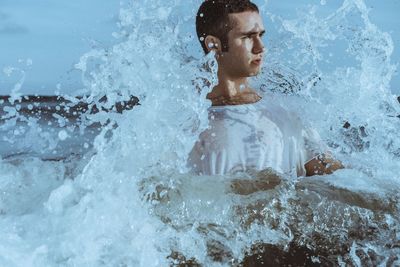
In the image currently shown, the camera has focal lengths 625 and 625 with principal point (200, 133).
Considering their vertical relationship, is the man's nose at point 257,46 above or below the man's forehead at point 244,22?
below

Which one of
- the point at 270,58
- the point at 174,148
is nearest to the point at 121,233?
the point at 174,148

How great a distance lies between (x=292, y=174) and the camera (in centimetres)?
410

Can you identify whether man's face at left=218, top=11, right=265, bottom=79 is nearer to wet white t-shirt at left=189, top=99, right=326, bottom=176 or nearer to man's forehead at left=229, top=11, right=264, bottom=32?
man's forehead at left=229, top=11, right=264, bottom=32

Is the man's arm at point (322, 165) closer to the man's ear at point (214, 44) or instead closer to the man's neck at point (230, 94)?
the man's neck at point (230, 94)

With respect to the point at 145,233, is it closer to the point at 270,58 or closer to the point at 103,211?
the point at 103,211

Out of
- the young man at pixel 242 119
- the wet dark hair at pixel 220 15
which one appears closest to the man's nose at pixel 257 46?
the young man at pixel 242 119

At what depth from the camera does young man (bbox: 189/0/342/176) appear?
12.8ft

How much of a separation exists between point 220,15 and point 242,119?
2.35 feet

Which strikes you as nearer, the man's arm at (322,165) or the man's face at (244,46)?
the man's face at (244,46)

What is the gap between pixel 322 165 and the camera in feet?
13.8

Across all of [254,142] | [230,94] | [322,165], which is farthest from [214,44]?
[322,165]

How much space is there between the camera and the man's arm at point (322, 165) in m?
4.19

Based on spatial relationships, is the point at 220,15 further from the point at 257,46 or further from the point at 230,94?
the point at 230,94

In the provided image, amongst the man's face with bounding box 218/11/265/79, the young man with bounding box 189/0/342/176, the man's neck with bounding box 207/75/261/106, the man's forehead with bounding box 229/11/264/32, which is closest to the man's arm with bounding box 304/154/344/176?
the young man with bounding box 189/0/342/176
